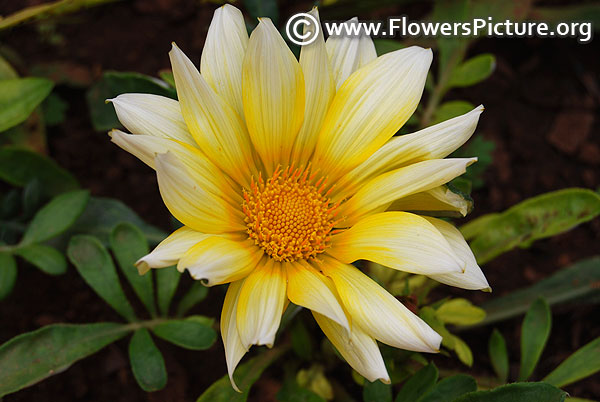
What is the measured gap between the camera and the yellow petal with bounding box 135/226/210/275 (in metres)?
1.07

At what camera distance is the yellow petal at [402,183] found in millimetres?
1153

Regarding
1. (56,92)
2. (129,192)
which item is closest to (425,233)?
(129,192)

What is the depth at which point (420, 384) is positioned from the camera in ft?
4.56

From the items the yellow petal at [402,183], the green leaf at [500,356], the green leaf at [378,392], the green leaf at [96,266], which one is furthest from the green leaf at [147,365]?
the green leaf at [500,356]

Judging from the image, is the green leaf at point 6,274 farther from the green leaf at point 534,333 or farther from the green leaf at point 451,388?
the green leaf at point 534,333

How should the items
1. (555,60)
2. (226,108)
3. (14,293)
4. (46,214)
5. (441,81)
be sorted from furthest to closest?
1. (555,60)
2. (441,81)
3. (14,293)
4. (46,214)
5. (226,108)

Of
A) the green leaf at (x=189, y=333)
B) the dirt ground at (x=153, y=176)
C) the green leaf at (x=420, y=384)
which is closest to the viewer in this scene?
the green leaf at (x=420, y=384)

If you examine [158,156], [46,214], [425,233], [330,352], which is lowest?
[330,352]

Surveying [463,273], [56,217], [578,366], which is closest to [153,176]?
[56,217]

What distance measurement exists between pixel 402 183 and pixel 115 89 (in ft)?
3.05

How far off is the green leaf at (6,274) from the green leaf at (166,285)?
1.27ft

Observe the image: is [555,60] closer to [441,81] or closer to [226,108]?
[441,81]

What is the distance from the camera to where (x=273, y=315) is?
1.09m

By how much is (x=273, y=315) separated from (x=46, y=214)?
94 centimetres
